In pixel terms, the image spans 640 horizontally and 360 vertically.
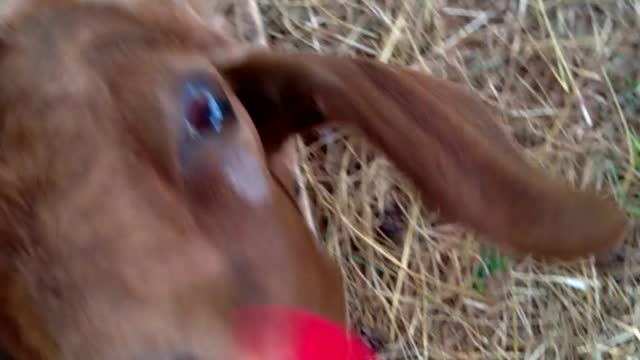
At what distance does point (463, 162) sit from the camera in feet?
4.24

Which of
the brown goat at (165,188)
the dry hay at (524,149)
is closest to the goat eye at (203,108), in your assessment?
the brown goat at (165,188)

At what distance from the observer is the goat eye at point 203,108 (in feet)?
4.37

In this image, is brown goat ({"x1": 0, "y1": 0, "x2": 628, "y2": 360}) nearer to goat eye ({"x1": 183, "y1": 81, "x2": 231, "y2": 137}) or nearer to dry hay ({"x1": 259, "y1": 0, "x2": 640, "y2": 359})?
goat eye ({"x1": 183, "y1": 81, "x2": 231, "y2": 137})

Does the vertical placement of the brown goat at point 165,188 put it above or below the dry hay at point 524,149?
above

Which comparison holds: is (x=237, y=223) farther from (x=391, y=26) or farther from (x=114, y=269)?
(x=391, y=26)

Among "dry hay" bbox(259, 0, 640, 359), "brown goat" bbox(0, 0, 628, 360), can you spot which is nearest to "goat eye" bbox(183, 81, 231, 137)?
"brown goat" bbox(0, 0, 628, 360)

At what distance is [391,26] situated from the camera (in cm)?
235

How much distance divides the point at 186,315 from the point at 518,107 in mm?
1189

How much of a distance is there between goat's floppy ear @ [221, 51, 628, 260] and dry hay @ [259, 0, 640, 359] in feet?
2.99

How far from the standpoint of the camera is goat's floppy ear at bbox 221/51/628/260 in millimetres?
1284

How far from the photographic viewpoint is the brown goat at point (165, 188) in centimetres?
125

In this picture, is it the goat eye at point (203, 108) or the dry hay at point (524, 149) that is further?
the dry hay at point (524, 149)

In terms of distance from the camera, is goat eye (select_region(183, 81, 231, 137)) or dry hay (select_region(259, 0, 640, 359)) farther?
dry hay (select_region(259, 0, 640, 359))

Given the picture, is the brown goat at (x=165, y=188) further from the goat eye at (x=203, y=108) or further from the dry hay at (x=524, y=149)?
the dry hay at (x=524, y=149)
